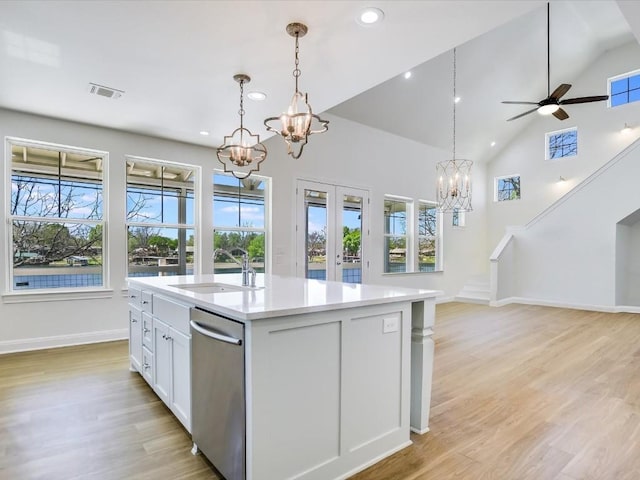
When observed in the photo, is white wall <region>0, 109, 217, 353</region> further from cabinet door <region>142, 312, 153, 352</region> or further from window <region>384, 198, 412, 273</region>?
window <region>384, 198, 412, 273</region>

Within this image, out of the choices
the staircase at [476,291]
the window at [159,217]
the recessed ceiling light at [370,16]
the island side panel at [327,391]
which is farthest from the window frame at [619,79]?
the window at [159,217]

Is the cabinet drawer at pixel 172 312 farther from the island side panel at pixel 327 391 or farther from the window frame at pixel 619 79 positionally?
the window frame at pixel 619 79

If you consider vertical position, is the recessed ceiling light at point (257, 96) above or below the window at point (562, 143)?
below

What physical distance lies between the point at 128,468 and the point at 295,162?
15.7 feet

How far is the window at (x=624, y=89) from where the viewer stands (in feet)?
24.5

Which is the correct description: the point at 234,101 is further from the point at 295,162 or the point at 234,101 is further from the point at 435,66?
the point at 435,66

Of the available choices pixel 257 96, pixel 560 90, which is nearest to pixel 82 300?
pixel 257 96

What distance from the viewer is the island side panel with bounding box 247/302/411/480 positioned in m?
1.57

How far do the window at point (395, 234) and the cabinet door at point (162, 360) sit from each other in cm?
521

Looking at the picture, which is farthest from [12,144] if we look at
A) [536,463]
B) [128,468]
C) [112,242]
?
[536,463]

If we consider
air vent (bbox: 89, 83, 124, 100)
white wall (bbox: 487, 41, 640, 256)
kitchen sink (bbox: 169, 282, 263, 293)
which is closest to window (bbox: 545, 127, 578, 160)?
white wall (bbox: 487, 41, 640, 256)

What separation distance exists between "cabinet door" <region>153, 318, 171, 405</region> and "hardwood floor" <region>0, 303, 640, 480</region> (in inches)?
6.9

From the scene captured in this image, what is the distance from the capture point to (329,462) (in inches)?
70.0

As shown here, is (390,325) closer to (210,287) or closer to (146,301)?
(210,287)
